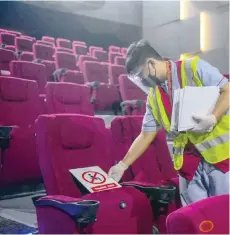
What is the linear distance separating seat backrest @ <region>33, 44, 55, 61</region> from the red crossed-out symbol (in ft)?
6.50

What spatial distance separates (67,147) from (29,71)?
120 centimetres

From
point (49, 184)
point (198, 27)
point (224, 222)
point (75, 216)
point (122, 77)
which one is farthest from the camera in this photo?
point (198, 27)

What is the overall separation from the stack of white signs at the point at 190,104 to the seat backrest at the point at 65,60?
2.09 m

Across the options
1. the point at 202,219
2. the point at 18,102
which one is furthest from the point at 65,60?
the point at 202,219

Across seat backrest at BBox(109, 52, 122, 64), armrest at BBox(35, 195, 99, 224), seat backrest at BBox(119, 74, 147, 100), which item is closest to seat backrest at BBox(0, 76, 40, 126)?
armrest at BBox(35, 195, 99, 224)

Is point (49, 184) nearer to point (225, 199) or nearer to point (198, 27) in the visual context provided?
point (225, 199)

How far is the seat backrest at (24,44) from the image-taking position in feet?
9.15

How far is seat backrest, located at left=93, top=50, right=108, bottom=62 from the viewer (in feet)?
11.0

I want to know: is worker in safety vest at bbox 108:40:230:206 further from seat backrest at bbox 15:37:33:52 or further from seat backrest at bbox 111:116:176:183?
seat backrest at bbox 15:37:33:52

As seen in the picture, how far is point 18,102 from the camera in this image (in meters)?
1.35

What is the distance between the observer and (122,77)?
7.28 feet

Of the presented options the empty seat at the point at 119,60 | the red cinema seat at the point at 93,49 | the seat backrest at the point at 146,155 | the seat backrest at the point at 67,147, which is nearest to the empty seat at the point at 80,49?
the red cinema seat at the point at 93,49

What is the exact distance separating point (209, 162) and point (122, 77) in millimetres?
1445

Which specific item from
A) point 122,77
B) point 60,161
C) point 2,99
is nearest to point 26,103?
point 2,99
